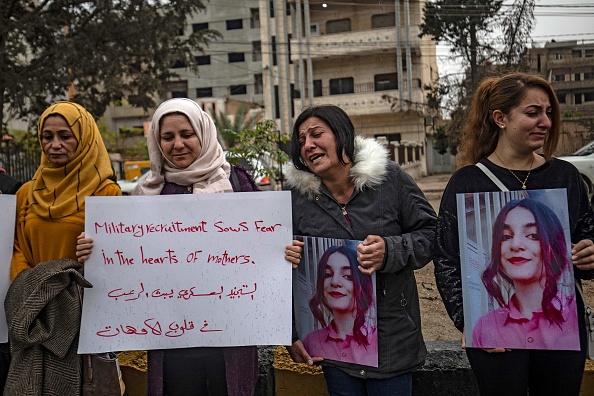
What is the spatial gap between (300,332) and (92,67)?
11.1 meters

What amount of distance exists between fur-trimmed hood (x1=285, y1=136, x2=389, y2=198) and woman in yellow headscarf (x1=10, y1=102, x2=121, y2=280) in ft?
2.54

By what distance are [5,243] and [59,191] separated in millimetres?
305

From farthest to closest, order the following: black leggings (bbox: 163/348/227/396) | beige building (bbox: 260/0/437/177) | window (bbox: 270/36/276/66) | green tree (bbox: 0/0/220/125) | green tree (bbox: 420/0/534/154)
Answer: window (bbox: 270/36/276/66), beige building (bbox: 260/0/437/177), green tree (bbox: 0/0/220/125), green tree (bbox: 420/0/534/154), black leggings (bbox: 163/348/227/396)

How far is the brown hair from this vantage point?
1974 millimetres

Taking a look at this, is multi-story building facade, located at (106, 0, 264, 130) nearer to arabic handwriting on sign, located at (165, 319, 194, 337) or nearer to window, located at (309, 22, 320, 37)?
window, located at (309, 22, 320, 37)

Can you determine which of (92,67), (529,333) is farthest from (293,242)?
(92,67)

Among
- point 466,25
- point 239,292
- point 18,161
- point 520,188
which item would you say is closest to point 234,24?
point 18,161

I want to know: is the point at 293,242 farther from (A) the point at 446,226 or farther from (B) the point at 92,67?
(B) the point at 92,67

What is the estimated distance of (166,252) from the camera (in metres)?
2.26

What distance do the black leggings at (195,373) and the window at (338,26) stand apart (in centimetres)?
2056

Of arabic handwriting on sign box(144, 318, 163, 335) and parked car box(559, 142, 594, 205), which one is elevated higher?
parked car box(559, 142, 594, 205)

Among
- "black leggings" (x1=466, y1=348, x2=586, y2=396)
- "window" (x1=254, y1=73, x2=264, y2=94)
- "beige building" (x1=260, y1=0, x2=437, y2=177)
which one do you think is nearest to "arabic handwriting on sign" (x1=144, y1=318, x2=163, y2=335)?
"black leggings" (x1=466, y1=348, x2=586, y2=396)

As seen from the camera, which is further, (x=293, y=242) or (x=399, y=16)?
(x=399, y=16)

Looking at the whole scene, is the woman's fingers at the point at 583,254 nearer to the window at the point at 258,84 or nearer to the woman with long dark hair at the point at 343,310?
the woman with long dark hair at the point at 343,310
